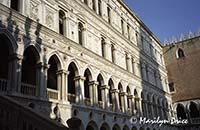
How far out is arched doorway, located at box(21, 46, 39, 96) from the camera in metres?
9.63

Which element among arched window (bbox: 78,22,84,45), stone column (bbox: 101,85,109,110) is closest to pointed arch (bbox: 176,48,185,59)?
stone column (bbox: 101,85,109,110)

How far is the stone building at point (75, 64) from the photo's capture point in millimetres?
9156

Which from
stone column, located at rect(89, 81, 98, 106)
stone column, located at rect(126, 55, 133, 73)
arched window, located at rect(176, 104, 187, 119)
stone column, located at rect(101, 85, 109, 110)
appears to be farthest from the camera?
arched window, located at rect(176, 104, 187, 119)

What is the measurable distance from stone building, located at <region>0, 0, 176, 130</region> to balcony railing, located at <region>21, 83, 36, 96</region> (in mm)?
39

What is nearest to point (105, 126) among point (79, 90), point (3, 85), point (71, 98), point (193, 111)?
point (79, 90)

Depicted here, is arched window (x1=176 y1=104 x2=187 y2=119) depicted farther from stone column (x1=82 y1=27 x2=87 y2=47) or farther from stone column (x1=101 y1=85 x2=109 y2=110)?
stone column (x1=82 y1=27 x2=87 y2=47)

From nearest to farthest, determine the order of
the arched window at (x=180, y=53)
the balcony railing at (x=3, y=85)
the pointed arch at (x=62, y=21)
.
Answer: the balcony railing at (x=3, y=85)
the pointed arch at (x=62, y=21)
the arched window at (x=180, y=53)

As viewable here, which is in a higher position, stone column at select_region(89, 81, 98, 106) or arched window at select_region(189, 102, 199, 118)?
stone column at select_region(89, 81, 98, 106)

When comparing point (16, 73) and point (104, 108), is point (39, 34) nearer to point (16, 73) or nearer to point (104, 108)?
point (16, 73)

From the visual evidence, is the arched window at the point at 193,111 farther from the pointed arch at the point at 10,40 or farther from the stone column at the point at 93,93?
the pointed arch at the point at 10,40

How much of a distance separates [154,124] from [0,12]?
53.9 ft

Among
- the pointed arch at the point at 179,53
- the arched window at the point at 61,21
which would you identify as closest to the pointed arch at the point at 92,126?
the arched window at the point at 61,21

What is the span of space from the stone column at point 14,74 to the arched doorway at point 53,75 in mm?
1756

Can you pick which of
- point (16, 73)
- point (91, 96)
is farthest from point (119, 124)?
point (16, 73)
